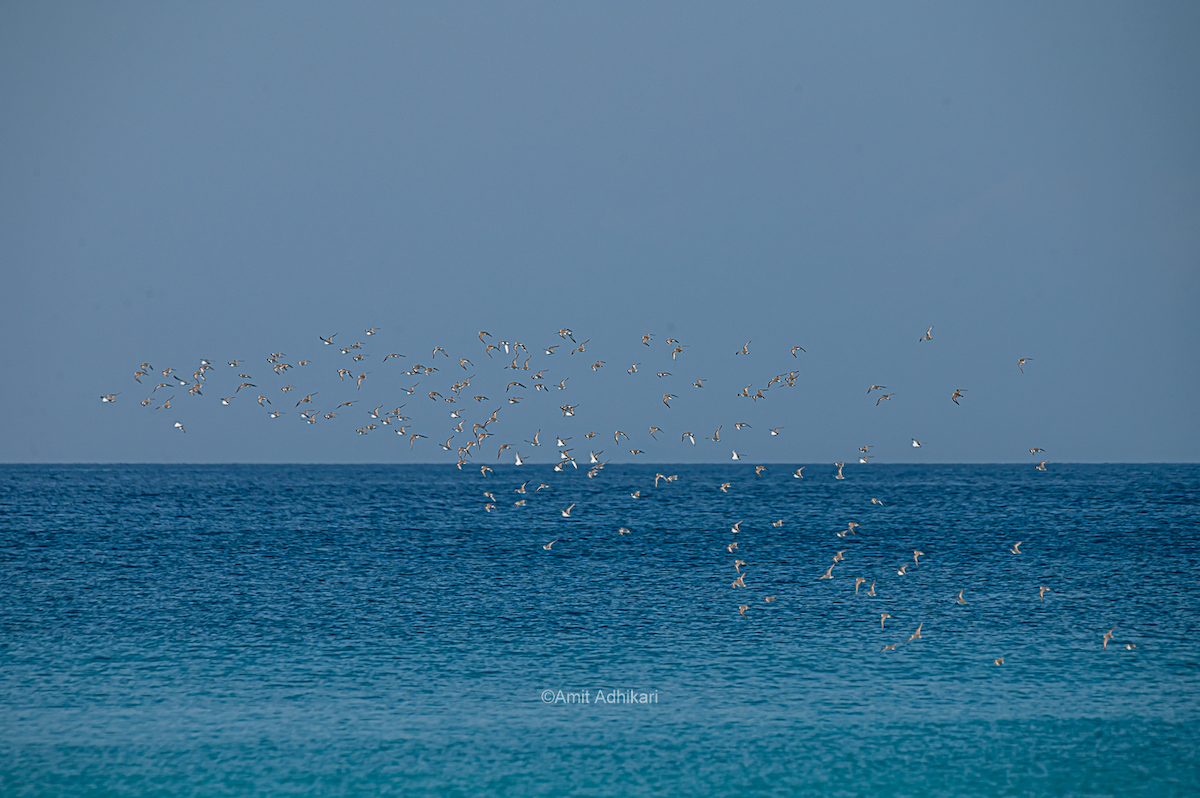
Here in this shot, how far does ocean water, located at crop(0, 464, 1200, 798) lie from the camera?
23.9 meters

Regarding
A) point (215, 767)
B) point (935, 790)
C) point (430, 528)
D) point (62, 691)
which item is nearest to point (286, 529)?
point (430, 528)

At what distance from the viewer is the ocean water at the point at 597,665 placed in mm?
23891

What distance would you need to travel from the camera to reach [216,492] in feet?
389

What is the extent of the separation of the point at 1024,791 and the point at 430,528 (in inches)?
2220

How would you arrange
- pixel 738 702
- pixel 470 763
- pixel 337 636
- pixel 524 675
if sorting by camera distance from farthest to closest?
1. pixel 337 636
2. pixel 524 675
3. pixel 738 702
4. pixel 470 763

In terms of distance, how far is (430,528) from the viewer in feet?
244

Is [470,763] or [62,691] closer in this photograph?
[470,763]

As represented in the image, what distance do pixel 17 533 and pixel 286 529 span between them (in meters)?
18.3

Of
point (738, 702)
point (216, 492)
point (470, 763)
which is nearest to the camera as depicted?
point (470, 763)

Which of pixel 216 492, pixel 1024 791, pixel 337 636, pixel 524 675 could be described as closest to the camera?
pixel 1024 791

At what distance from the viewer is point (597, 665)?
106 ft

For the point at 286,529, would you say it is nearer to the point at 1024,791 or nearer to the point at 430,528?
the point at 430,528

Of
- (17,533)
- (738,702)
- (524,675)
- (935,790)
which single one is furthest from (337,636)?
(17,533)

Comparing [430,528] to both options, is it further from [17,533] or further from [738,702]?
[738,702]
